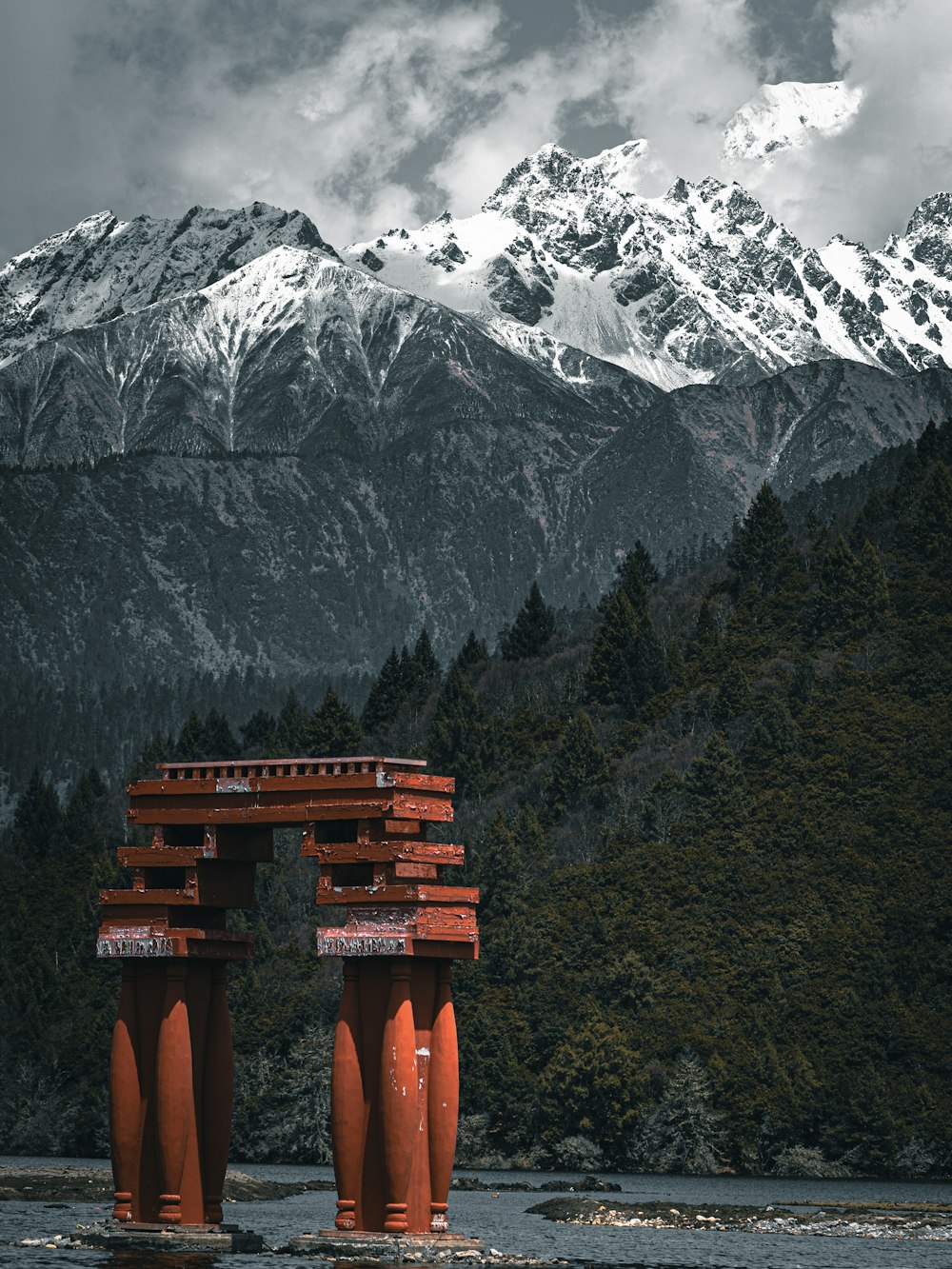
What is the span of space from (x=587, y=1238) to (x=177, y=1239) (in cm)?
2739

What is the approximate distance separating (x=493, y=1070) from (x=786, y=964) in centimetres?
1834

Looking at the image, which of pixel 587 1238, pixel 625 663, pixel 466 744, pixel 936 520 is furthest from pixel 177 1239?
pixel 936 520

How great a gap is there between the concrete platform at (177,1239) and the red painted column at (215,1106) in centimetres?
108

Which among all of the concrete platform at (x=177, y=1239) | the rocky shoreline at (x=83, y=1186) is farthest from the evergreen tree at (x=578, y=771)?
the concrete platform at (x=177, y=1239)

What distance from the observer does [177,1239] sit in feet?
213

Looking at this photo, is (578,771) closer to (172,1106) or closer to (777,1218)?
(777,1218)

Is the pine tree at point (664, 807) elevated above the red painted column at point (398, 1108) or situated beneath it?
elevated above

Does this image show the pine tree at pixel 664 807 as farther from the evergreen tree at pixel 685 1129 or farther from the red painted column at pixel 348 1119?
the red painted column at pixel 348 1119

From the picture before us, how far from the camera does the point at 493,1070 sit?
138875mm

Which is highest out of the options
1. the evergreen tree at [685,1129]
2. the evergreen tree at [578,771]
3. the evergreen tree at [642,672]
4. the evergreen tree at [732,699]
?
the evergreen tree at [642,672]

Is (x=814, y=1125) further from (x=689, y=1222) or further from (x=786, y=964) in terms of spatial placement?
(x=689, y=1222)

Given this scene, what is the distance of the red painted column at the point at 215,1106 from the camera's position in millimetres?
66750

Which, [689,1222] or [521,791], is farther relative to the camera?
[521,791]

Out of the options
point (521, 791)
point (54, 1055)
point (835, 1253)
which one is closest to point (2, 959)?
point (54, 1055)
